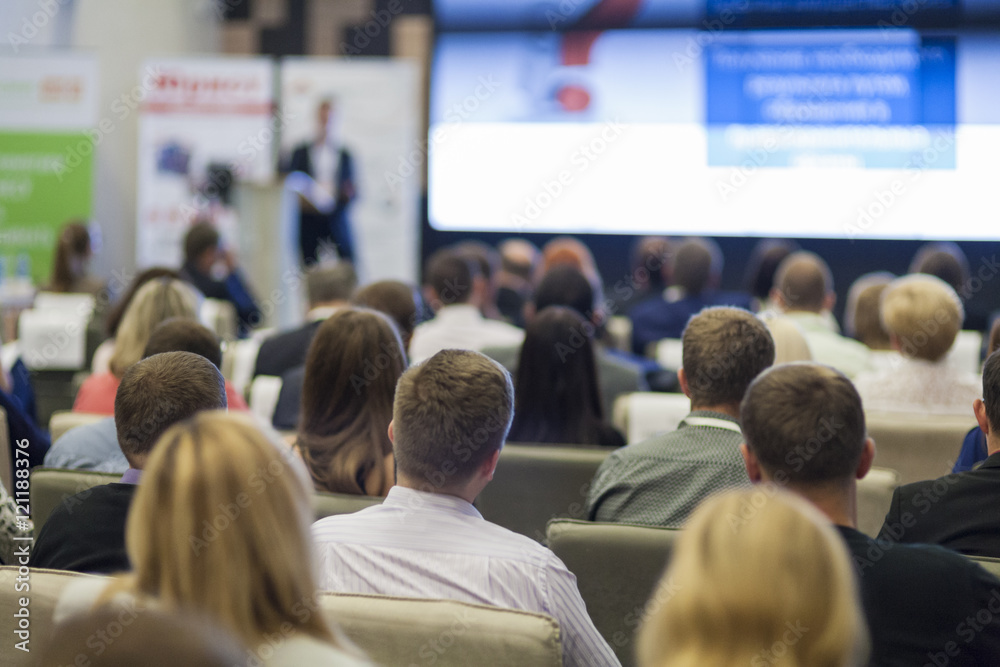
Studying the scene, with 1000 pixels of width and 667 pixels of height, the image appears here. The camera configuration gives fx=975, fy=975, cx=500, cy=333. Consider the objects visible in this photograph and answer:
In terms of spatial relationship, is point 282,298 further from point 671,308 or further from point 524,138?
point 671,308

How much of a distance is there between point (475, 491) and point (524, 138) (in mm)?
6755

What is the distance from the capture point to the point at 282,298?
7383mm

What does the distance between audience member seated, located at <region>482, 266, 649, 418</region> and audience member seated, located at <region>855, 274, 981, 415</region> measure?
2.66 ft

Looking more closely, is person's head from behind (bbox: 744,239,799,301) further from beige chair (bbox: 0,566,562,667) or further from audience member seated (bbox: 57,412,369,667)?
audience member seated (bbox: 57,412,369,667)

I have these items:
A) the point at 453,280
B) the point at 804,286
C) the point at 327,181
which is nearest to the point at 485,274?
the point at 453,280

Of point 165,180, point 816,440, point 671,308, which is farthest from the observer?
point 165,180

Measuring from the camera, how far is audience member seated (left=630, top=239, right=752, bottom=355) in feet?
16.8

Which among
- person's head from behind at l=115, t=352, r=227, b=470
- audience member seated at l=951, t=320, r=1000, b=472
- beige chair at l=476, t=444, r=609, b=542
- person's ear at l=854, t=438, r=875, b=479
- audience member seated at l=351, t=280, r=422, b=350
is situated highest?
audience member seated at l=351, t=280, r=422, b=350

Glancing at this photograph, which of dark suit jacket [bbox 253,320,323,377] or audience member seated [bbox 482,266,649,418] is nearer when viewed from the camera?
audience member seated [bbox 482,266,649,418]

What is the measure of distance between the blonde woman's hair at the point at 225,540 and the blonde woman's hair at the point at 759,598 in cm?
39

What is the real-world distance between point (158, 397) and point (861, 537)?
4.00 ft

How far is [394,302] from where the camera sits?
3.47m

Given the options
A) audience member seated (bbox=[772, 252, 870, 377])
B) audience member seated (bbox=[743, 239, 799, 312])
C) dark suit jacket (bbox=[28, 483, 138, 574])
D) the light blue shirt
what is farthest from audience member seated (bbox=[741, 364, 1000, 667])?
audience member seated (bbox=[743, 239, 799, 312])

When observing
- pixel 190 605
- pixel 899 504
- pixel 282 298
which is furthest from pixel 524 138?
pixel 190 605
